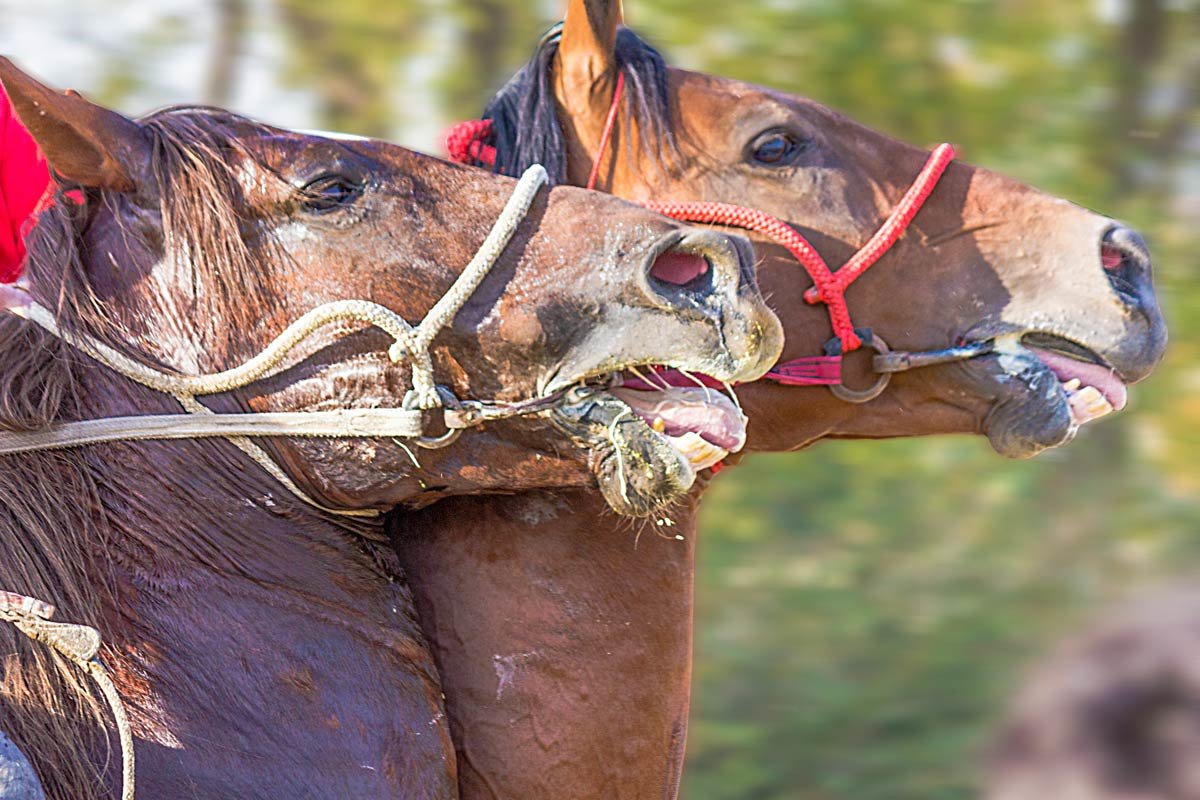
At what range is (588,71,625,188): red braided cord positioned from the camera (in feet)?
9.68

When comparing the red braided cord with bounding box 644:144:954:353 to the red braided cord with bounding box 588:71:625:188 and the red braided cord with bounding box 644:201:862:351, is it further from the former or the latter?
the red braided cord with bounding box 588:71:625:188

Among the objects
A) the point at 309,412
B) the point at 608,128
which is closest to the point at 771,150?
the point at 608,128

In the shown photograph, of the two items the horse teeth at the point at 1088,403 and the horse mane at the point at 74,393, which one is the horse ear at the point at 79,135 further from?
the horse teeth at the point at 1088,403

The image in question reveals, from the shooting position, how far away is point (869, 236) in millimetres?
2904

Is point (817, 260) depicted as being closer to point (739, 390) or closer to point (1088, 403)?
point (739, 390)

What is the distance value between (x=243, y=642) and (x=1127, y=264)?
1.83m

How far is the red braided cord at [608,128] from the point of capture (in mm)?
2951

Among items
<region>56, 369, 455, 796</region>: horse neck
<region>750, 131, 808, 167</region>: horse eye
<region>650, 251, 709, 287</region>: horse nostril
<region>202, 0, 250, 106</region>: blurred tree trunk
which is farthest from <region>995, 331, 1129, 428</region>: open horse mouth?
<region>202, 0, 250, 106</region>: blurred tree trunk

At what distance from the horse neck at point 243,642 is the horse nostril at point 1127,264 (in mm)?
1535

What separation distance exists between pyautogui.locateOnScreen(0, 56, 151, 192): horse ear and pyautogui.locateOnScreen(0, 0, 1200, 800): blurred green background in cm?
458

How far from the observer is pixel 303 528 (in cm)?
246

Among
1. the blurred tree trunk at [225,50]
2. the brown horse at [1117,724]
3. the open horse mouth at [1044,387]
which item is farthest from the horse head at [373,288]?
the blurred tree trunk at [225,50]

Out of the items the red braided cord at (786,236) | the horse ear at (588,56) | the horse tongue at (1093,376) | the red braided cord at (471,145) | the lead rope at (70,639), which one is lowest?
the lead rope at (70,639)

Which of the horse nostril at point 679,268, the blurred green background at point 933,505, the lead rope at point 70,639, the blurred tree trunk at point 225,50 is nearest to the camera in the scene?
the lead rope at point 70,639
